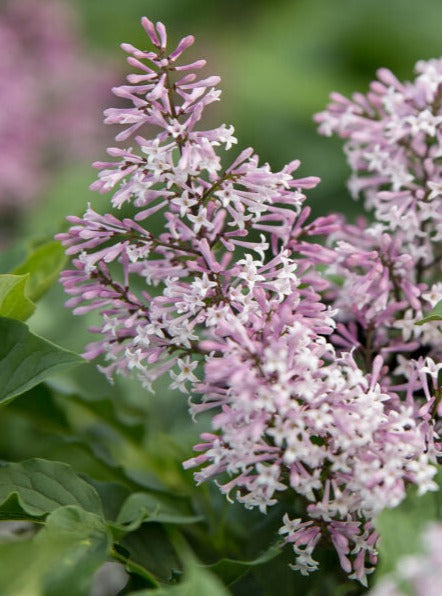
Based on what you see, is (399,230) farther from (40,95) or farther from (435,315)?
(40,95)

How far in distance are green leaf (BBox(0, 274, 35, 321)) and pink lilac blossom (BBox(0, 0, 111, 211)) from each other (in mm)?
1036

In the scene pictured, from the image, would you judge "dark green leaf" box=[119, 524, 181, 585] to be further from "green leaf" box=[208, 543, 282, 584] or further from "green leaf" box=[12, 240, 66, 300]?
"green leaf" box=[12, 240, 66, 300]

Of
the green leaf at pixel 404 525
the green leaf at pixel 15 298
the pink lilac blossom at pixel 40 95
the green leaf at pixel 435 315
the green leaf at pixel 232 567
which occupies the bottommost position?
the green leaf at pixel 232 567

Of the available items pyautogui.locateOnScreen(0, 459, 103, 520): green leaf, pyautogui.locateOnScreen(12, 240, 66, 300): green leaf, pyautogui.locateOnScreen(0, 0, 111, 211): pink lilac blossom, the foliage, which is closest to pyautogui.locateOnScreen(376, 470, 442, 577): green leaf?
the foliage

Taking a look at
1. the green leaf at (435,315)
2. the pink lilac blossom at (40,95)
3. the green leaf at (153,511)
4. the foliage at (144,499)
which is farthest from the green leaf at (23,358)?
the pink lilac blossom at (40,95)

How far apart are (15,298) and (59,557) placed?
0.23 metres

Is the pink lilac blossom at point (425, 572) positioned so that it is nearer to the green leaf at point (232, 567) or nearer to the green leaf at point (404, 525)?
the green leaf at point (404, 525)

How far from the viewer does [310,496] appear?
598 millimetres

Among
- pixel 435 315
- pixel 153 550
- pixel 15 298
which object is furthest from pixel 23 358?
pixel 435 315

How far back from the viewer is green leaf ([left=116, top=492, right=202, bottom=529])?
67 cm

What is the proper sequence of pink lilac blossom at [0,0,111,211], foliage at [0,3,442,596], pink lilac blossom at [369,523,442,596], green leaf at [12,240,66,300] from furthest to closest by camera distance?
pink lilac blossom at [0,0,111,211]
green leaf at [12,240,66,300]
foliage at [0,3,442,596]
pink lilac blossom at [369,523,442,596]

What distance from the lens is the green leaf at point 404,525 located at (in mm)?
525

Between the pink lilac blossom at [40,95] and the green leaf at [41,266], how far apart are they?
911 mm

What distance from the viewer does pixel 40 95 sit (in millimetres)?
1933
